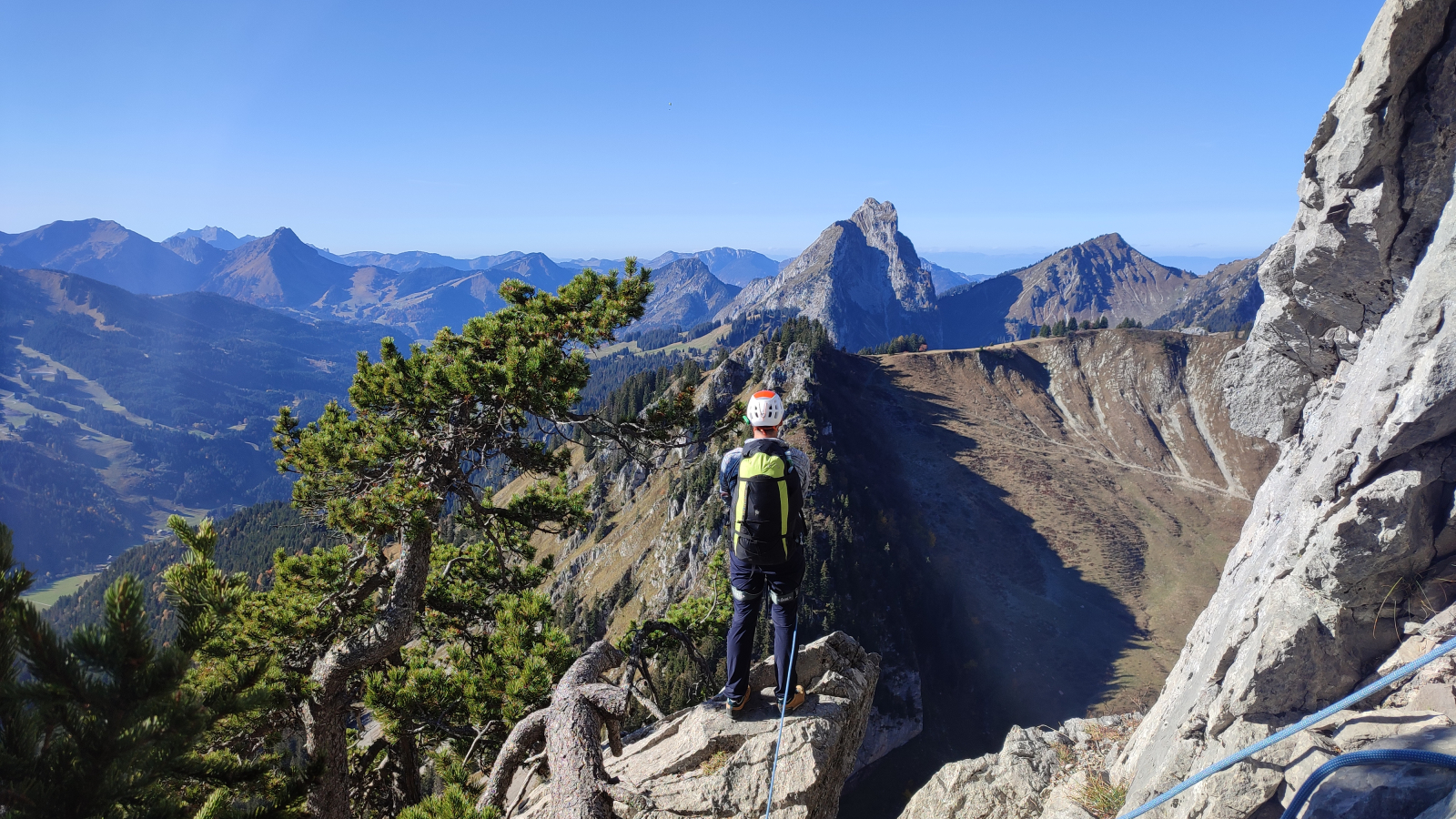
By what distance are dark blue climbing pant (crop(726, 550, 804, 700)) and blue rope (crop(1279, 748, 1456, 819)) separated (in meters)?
5.06

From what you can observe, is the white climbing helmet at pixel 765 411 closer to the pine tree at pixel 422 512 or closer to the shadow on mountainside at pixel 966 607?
the pine tree at pixel 422 512

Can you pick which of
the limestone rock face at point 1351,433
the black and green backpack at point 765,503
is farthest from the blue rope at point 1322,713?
the black and green backpack at point 765,503

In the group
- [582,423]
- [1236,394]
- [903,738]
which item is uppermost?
[1236,394]

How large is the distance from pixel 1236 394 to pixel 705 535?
71.0m

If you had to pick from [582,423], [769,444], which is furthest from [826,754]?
[582,423]

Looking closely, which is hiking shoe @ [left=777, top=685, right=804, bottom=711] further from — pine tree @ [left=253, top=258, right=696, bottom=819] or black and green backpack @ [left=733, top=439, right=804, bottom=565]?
pine tree @ [left=253, top=258, right=696, bottom=819]

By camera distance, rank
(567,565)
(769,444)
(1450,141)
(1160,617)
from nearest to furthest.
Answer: (769,444), (1450,141), (1160,617), (567,565)

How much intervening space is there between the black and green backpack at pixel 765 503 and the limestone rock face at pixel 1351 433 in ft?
16.9

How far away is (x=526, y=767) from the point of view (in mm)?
9195

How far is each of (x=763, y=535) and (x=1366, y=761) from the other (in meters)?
5.87

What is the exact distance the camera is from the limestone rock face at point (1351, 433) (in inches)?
324

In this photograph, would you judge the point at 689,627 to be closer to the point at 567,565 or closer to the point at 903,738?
the point at 903,738

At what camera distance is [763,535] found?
809 centimetres

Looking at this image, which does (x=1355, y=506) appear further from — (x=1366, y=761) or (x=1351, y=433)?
(x=1366, y=761)
